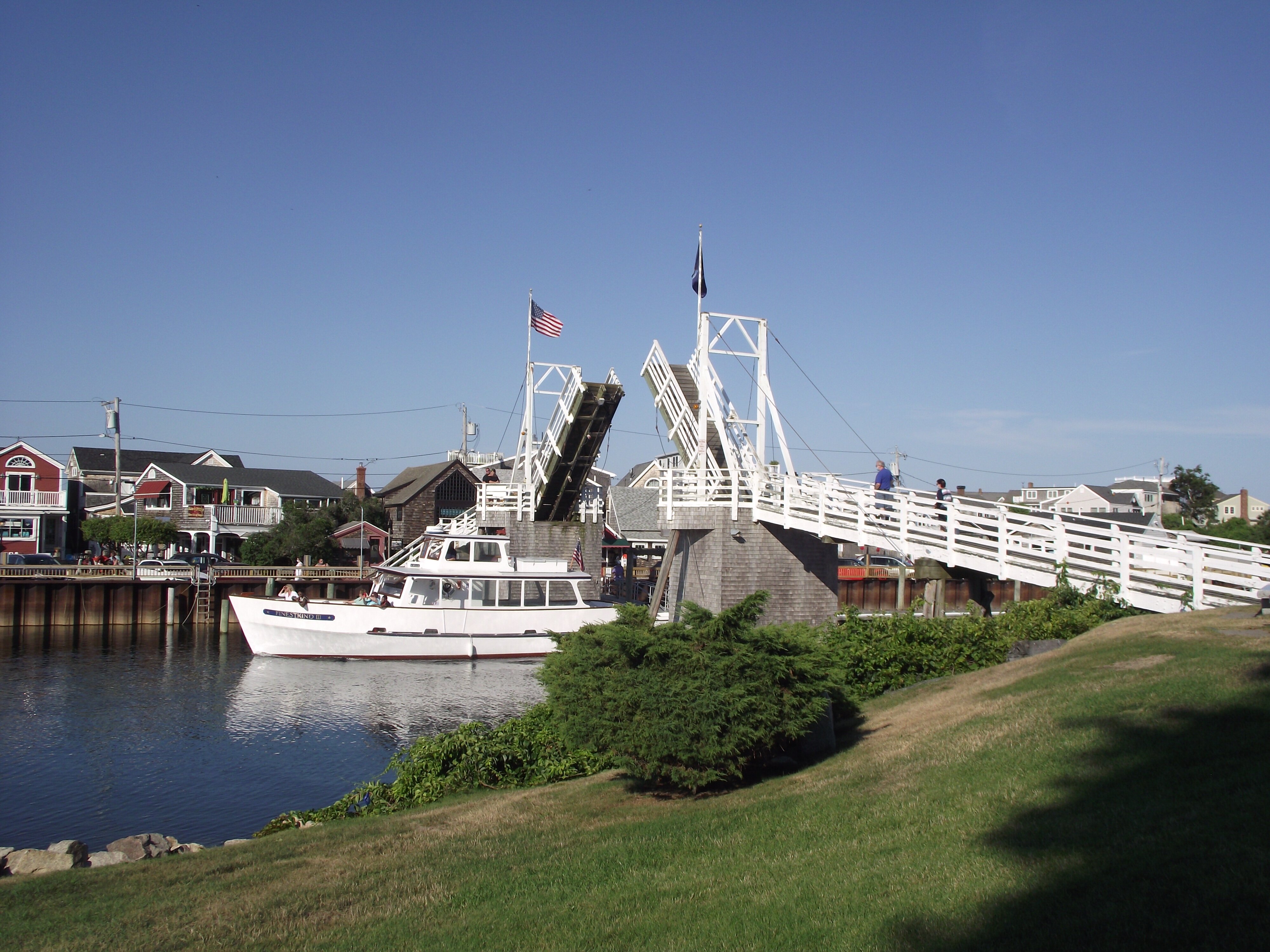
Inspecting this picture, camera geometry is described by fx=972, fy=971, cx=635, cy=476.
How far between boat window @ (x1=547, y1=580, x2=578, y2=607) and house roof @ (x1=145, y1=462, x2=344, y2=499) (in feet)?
118

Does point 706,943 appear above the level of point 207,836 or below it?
above

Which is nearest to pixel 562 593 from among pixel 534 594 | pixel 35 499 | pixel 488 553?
pixel 534 594

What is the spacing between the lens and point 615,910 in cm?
692

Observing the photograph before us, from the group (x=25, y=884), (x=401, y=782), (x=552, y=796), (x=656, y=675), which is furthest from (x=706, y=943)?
(x=401, y=782)

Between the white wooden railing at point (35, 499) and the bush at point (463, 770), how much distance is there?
51.1m

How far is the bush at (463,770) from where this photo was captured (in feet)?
43.5

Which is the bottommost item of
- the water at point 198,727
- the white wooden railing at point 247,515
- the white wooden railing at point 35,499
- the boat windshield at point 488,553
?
the water at point 198,727

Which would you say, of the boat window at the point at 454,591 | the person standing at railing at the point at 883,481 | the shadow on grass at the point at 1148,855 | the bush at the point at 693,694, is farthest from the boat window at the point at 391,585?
the shadow on grass at the point at 1148,855

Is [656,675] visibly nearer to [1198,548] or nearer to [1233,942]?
[1233,942]

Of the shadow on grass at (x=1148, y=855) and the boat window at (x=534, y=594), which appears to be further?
the boat window at (x=534, y=594)

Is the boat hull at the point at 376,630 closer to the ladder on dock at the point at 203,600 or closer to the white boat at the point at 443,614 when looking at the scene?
the white boat at the point at 443,614

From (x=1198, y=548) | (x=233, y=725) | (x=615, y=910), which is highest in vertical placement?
(x=1198, y=548)

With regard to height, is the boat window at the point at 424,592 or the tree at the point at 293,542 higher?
the tree at the point at 293,542

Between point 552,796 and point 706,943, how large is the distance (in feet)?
19.4
